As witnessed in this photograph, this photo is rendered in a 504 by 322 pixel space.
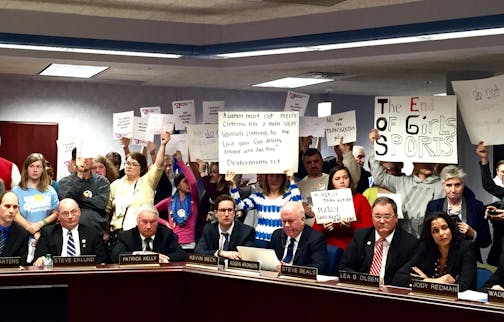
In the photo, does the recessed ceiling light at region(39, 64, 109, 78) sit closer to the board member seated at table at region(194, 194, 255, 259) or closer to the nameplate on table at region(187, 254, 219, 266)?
the board member seated at table at region(194, 194, 255, 259)

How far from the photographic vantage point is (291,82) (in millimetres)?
9484

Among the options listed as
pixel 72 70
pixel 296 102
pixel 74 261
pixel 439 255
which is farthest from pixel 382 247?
pixel 72 70

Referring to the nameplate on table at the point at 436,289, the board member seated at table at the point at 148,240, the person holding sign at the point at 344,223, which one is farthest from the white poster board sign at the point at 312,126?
the nameplate on table at the point at 436,289

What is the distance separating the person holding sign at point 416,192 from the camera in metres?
5.51

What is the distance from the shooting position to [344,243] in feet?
17.5

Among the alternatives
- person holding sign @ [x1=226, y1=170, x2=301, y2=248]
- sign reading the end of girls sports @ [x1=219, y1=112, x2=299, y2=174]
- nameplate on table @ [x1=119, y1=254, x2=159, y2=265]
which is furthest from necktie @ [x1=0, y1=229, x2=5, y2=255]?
sign reading the end of girls sports @ [x1=219, y1=112, x2=299, y2=174]

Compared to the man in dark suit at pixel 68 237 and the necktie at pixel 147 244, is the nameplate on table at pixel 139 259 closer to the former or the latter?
the necktie at pixel 147 244

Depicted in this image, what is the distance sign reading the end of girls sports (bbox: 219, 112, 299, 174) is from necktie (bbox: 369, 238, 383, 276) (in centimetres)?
148

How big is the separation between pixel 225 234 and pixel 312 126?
2044 mm

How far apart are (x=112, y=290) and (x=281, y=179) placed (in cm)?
202

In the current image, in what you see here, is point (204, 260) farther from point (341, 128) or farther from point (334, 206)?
point (341, 128)

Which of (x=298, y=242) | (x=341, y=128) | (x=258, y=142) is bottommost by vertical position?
(x=298, y=242)

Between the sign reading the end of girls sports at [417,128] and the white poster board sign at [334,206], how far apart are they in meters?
0.87

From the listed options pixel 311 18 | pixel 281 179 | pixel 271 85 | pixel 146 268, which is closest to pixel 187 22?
pixel 311 18
